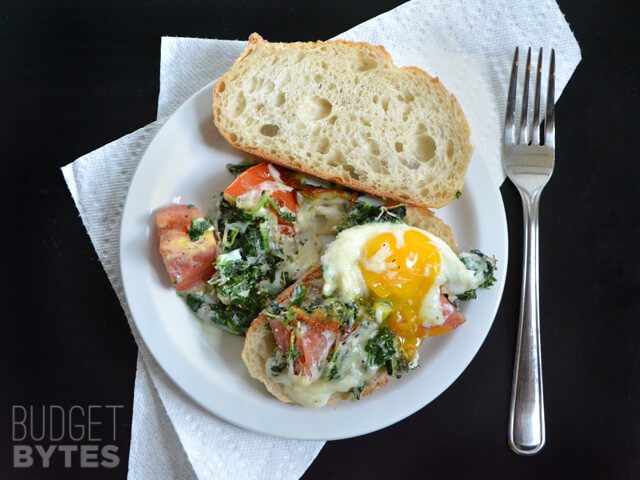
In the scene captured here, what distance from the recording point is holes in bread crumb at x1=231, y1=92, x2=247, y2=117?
2312 millimetres

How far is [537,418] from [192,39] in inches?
87.9

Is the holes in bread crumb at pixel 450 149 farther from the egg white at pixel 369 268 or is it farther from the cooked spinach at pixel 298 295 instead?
the cooked spinach at pixel 298 295

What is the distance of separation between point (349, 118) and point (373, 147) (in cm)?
15

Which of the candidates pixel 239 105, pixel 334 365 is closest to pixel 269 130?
pixel 239 105

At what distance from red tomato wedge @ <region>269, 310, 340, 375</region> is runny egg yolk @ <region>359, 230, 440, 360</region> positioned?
21 centimetres

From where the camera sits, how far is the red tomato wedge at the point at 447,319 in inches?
84.2

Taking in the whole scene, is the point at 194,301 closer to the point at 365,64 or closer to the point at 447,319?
the point at 447,319

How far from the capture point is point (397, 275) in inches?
80.7

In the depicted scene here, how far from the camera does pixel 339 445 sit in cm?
249

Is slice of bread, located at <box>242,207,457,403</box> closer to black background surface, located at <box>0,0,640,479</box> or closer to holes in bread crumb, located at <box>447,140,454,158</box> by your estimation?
black background surface, located at <box>0,0,640,479</box>

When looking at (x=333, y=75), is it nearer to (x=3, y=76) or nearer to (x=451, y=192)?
(x=451, y=192)

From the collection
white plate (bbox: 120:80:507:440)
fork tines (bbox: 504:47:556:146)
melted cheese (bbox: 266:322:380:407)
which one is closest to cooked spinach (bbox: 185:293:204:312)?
white plate (bbox: 120:80:507:440)

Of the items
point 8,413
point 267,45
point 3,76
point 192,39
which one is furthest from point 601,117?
point 8,413

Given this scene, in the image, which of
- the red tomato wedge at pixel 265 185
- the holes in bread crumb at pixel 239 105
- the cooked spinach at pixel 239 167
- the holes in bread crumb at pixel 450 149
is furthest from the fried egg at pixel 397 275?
the holes in bread crumb at pixel 239 105
